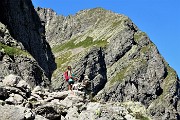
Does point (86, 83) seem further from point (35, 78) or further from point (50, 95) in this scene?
point (35, 78)

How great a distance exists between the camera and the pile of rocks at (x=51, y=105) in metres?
28.8

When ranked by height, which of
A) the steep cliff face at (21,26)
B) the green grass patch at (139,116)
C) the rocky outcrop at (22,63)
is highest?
the steep cliff face at (21,26)

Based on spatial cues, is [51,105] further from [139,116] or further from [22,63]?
[22,63]

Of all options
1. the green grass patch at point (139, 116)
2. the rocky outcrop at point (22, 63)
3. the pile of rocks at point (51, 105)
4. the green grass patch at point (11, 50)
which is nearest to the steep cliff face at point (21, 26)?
the rocky outcrop at point (22, 63)

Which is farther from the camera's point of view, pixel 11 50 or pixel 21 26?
pixel 21 26

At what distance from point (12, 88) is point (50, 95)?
5.22m

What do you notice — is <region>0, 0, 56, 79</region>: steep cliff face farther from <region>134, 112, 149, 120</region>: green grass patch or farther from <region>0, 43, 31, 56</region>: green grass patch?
<region>134, 112, 149, 120</region>: green grass patch

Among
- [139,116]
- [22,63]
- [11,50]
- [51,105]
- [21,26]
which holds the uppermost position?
[21,26]

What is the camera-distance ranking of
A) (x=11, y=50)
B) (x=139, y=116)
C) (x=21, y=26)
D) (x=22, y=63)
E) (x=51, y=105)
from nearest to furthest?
1. (x=51, y=105)
2. (x=139, y=116)
3. (x=11, y=50)
4. (x=22, y=63)
5. (x=21, y=26)

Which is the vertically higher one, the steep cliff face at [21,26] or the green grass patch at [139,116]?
the steep cliff face at [21,26]

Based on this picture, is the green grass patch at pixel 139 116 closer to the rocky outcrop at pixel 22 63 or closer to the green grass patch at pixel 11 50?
the green grass patch at pixel 11 50

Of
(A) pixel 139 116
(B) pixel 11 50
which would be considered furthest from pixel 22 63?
(A) pixel 139 116

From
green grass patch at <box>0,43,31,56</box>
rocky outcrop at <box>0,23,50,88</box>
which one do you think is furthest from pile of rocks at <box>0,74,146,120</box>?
rocky outcrop at <box>0,23,50,88</box>

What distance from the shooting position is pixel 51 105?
3075cm
